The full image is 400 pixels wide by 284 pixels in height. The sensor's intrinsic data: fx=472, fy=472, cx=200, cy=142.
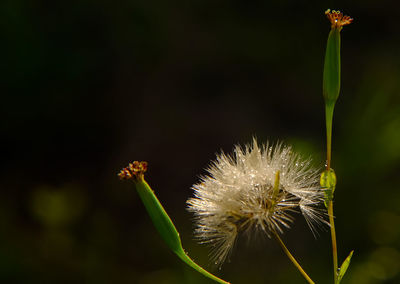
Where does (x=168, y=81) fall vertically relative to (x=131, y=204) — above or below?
above

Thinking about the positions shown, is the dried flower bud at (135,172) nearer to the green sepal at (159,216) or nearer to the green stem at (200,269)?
the green sepal at (159,216)

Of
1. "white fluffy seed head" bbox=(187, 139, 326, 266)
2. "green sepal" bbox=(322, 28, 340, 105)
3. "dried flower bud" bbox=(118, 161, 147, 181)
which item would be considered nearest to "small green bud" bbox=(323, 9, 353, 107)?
"green sepal" bbox=(322, 28, 340, 105)

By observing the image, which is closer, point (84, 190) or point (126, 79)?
point (84, 190)

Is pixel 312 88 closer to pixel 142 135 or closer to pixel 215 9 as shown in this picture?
pixel 215 9

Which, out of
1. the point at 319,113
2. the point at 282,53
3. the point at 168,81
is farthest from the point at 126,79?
the point at 319,113

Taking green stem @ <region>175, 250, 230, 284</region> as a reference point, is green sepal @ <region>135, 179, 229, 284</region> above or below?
above

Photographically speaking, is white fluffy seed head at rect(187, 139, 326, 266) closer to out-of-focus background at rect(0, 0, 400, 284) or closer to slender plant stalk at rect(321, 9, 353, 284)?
slender plant stalk at rect(321, 9, 353, 284)
